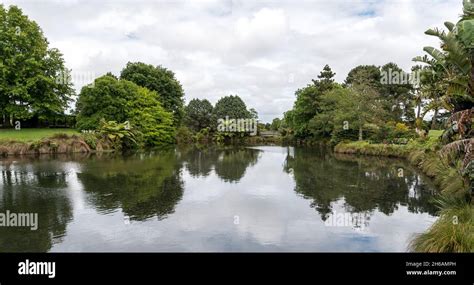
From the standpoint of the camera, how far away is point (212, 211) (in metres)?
10.2

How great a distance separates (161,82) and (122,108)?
12556 mm

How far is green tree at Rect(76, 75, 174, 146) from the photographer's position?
35.2 metres

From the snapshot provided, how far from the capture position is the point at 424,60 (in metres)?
13.6

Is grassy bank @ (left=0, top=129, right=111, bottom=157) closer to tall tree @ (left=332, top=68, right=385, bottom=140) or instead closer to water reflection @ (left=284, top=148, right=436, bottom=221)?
water reflection @ (left=284, top=148, right=436, bottom=221)

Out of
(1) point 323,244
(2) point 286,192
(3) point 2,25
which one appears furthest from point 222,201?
(3) point 2,25

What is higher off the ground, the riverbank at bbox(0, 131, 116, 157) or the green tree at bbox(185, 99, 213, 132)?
the green tree at bbox(185, 99, 213, 132)

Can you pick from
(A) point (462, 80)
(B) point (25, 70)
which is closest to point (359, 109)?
(A) point (462, 80)

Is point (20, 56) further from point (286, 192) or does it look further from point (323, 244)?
point (323, 244)

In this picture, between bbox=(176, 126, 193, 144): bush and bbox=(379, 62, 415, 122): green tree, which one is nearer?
bbox=(379, 62, 415, 122): green tree

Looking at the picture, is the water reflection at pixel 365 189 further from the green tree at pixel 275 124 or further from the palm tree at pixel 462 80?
the green tree at pixel 275 124

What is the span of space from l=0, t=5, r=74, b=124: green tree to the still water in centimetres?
1674

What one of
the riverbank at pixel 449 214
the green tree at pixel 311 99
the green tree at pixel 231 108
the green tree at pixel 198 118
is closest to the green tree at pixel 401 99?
the green tree at pixel 311 99

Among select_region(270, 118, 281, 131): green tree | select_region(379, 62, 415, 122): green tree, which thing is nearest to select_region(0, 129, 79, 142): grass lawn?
select_region(379, 62, 415, 122): green tree
